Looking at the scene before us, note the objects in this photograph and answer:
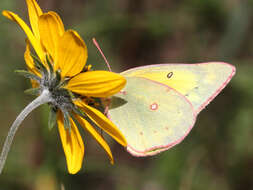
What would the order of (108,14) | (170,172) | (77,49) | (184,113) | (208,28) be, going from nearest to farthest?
(77,49), (184,113), (170,172), (108,14), (208,28)

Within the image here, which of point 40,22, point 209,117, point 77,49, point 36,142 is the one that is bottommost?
point 209,117

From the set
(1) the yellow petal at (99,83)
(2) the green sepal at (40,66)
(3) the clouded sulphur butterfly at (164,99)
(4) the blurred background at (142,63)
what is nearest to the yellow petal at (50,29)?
(2) the green sepal at (40,66)

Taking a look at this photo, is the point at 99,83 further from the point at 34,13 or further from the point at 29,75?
the point at 34,13

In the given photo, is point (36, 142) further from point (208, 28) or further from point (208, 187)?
point (208, 28)

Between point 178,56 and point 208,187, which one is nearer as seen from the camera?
point 208,187

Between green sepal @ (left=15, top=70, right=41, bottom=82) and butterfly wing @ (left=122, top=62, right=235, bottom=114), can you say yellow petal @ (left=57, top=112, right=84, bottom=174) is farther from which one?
butterfly wing @ (left=122, top=62, right=235, bottom=114)

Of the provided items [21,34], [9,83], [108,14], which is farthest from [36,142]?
[108,14]

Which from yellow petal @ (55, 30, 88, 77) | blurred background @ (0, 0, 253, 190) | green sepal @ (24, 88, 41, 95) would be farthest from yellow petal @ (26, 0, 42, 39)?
blurred background @ (0, 0, 253, 190)
